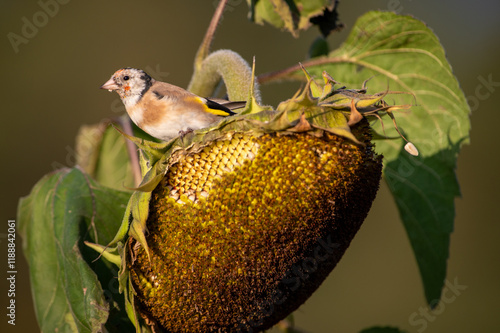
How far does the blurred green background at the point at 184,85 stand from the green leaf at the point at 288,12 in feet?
9.75

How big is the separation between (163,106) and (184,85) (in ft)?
13.8

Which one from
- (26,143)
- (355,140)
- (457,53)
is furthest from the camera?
(457,53)

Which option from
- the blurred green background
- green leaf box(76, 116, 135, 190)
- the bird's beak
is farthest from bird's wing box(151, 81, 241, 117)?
the blurred green background

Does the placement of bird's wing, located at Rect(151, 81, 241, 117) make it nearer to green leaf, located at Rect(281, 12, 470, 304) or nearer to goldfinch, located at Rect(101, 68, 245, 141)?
goldfinch, located at Rect(101, 68, 245, 141)

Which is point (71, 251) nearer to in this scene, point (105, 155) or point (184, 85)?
point (105, 155)

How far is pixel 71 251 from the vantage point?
1.62 metres

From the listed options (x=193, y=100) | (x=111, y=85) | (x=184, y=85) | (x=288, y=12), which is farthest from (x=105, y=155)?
(x=184, y=85)

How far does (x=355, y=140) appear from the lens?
1327 mm

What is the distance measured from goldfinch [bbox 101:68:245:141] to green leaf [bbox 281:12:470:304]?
54 centimetres

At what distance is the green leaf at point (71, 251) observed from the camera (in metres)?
1.53

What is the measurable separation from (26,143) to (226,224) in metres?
4.91

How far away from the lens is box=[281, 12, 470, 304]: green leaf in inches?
83.3

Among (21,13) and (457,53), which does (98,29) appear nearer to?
(21,13)

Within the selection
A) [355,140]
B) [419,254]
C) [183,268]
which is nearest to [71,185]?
[183,268]
